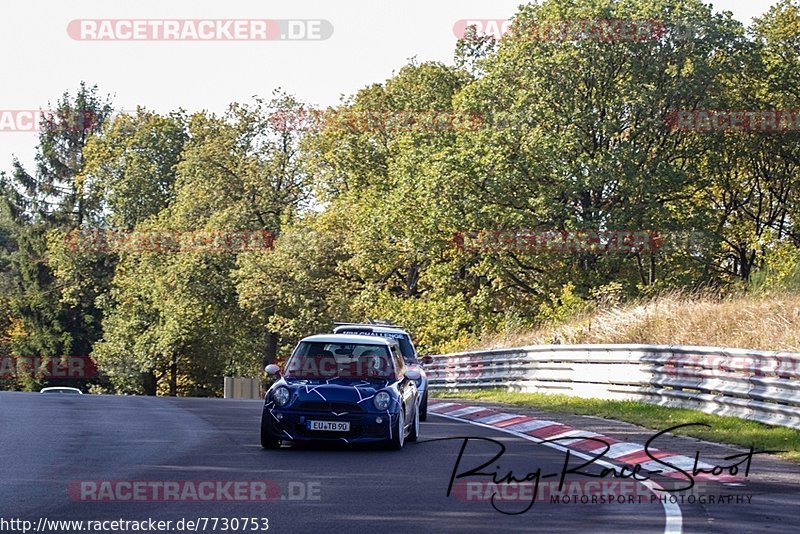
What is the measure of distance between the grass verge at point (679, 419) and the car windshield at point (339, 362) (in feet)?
15.6

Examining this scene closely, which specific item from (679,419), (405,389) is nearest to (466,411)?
(679,419)

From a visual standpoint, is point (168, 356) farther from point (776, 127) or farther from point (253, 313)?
point (776, 127)

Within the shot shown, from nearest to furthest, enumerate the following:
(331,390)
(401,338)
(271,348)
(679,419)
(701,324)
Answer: (331,390) → (679,419) → (401,338) → (701,324) → (271,348)

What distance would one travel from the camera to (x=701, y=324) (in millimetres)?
26750

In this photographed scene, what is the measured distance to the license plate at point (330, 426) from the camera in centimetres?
1588

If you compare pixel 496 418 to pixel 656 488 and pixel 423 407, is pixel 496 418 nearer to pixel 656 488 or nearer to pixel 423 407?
pixel 423 407

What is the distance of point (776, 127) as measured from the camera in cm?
5016

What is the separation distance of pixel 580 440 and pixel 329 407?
396cm

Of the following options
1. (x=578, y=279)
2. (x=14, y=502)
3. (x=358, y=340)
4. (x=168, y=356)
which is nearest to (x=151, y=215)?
(x=168, y=356)

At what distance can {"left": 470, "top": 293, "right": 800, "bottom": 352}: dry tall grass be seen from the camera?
77.0 feet

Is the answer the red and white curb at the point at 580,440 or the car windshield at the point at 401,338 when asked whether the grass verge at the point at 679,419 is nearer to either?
the red and white curb at the point at 580,440

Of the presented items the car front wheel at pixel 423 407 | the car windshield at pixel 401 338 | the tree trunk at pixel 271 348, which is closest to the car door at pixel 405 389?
the car front wheel at pixel 423 407

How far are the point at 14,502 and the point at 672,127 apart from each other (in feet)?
128

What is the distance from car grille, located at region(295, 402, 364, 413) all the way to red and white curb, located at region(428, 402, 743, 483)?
119 inches
